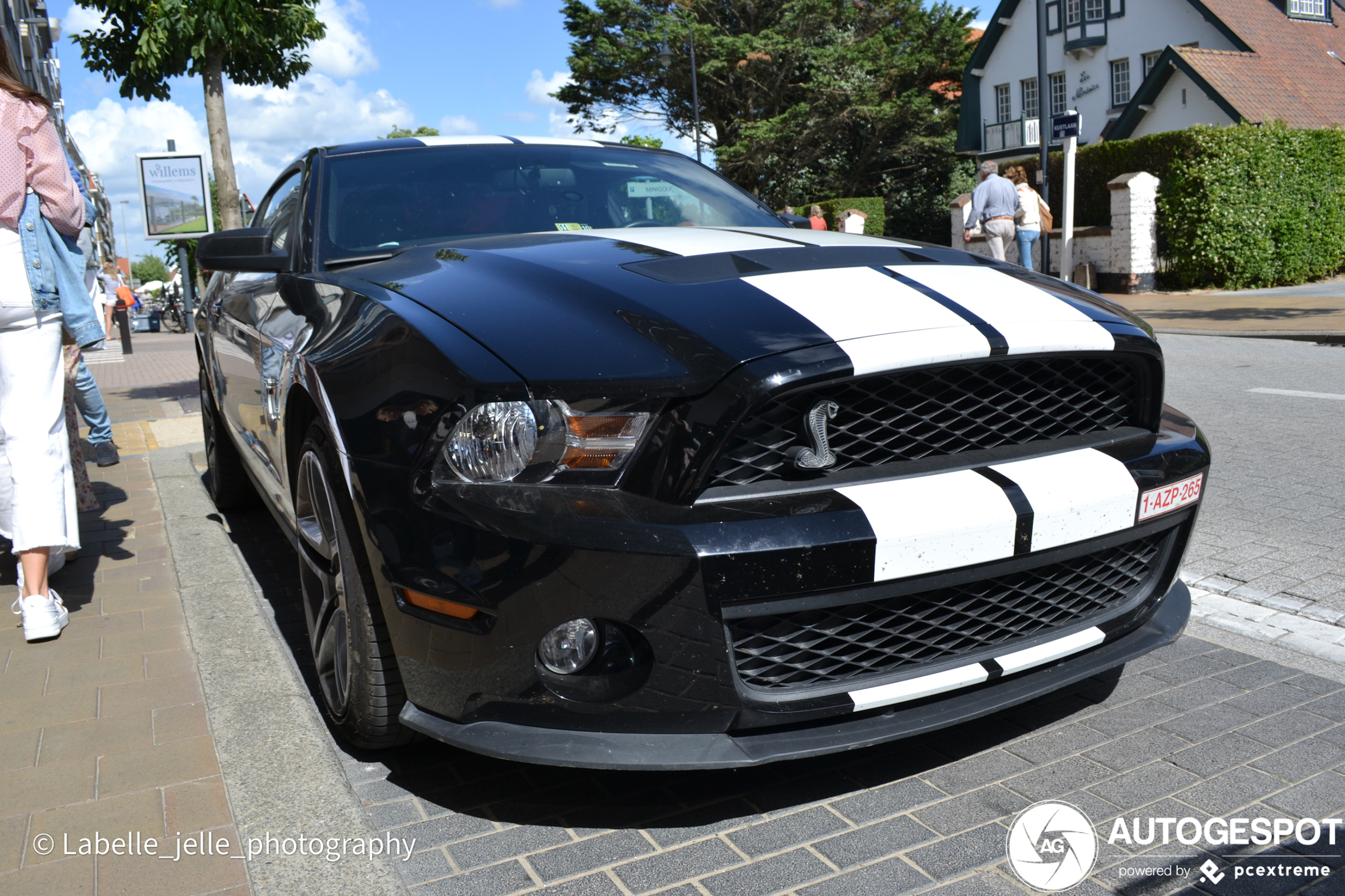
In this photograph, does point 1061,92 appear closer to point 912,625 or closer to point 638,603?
point 912,625

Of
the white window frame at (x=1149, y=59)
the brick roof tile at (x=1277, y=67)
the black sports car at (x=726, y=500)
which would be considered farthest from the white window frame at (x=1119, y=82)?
the black sports car at (x=726, y=500)

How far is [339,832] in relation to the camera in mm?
2277

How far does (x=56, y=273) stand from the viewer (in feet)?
12.1

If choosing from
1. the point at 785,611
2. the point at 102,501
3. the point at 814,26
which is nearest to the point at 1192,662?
the point at 785,611

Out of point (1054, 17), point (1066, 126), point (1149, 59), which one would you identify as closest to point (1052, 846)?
point (1066, 126)

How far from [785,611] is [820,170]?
40.3 meters

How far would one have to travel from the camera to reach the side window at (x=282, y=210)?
11.9 feet

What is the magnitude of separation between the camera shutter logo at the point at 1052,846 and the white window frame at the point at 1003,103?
123 ft

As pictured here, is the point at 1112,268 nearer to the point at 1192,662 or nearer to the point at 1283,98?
the point at 1283,98

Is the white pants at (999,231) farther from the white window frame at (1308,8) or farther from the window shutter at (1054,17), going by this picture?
the window shutter at (1054,17)

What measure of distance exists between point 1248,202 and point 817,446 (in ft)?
63.2

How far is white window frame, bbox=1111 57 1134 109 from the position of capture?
3322 cm

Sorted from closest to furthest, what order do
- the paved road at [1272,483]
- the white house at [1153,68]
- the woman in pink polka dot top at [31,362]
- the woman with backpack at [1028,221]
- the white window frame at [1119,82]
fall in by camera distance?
the woman in pink polka dot top at [31,362], the paved road at [1272,483], the woman with backpack at [1028,221], the white house at [1153,68], the white window frame at [1119,82]

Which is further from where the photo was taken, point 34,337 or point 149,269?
point 149,269
